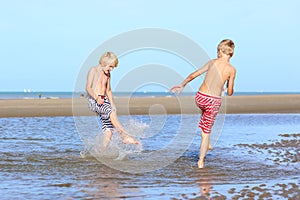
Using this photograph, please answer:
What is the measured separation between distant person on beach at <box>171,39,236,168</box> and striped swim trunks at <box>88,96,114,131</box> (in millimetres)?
1200

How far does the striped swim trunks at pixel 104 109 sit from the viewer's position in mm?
8547

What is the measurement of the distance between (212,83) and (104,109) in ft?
6.14

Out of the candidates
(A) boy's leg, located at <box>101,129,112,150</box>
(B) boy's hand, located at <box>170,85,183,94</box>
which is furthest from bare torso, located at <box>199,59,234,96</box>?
(A) boy's leg, located at <box>101,129,112,150</box>

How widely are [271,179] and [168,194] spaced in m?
1.82

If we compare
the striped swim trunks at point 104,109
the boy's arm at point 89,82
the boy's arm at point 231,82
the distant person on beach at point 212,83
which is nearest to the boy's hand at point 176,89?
the distant person on beach at point 212,83

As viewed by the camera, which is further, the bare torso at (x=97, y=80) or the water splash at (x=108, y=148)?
the water splash at (x=108, y=148)

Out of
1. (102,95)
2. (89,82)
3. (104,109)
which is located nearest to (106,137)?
(104,109)

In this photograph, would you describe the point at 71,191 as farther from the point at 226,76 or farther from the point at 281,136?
the point at 281,136

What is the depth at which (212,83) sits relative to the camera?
8250 millimetres

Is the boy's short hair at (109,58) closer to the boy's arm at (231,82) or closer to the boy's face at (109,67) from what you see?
the boy's face at (109,67)

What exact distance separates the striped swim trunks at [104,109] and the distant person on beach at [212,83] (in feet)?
3.94

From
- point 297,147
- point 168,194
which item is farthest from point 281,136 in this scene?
point 168,194

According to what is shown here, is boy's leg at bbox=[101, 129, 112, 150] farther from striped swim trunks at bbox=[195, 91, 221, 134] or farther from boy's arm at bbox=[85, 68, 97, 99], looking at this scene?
striped swim trunks at bbox=[195, 91, 221, 134]

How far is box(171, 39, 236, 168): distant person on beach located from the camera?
26.9 ft
